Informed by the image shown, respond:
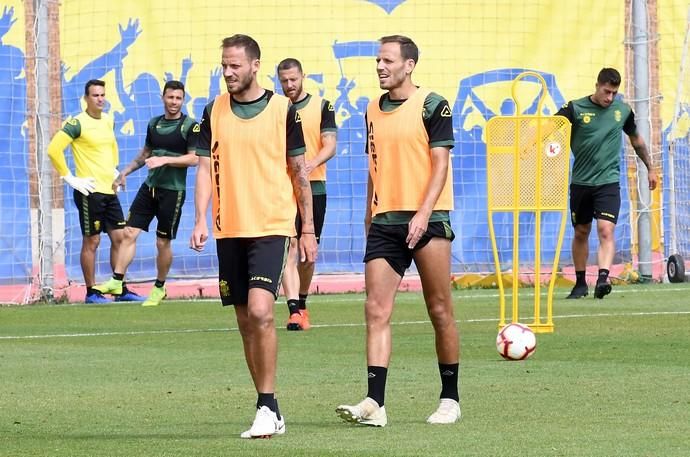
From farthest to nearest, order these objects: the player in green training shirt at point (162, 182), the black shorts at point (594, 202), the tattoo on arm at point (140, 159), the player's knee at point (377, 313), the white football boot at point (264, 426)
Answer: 1. the tattoo on arm at point (140, 159)
2. the player in green training shirt at point (162, 182)
3. the black shorts at point (594, 202)
4. the player's knee at point (377, 313)
5. the white football boot at point (264, 426)

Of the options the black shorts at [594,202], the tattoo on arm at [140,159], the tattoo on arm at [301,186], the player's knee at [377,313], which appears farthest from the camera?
the tattoo on arm at [140,159]

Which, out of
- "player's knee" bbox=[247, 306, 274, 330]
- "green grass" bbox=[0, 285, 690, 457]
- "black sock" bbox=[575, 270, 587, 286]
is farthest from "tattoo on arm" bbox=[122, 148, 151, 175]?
"player's knee" bbox=[247, 306, 274, 330]

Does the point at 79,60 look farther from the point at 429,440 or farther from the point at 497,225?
the point at 429,440

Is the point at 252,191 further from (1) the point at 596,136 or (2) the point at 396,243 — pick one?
(1) the point at 596,136

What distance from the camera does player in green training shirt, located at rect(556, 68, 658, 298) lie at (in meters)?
17.1

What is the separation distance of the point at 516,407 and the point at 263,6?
13515mm

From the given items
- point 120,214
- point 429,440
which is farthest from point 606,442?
point 120,214

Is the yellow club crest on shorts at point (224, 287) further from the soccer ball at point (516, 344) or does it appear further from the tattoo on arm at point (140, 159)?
the tattoo on arm at point (140, 159)

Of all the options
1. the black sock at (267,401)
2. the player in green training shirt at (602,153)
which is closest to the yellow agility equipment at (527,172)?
the player in green training shirt at (602,153)

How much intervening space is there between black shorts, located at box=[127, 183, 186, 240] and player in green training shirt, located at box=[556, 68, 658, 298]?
441 cm

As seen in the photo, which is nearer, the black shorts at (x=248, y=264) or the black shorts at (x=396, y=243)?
the black shorts at (x=248, y=264)

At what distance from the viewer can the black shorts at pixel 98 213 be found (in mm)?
18938

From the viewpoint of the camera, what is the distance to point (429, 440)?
730 cm

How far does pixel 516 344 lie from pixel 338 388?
1732 millimetres
